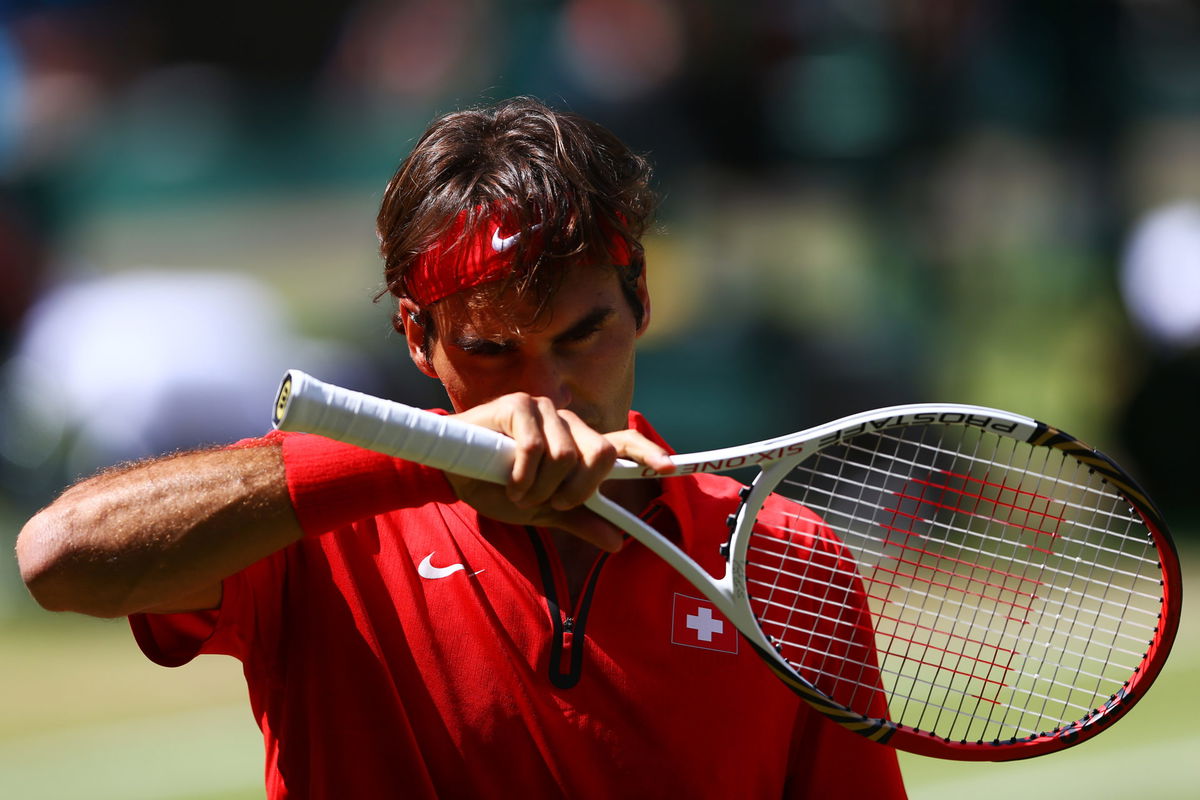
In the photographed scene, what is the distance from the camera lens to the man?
7.32 ft

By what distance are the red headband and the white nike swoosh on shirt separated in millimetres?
535

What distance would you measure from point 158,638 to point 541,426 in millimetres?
782

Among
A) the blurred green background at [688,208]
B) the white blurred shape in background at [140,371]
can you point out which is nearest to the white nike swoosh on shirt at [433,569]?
the blurred green background at [688,208]

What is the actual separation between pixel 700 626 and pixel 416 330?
88cm

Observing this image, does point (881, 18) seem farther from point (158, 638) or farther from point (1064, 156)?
point (158, 638)

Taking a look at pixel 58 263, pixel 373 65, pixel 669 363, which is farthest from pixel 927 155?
pixel 58 263

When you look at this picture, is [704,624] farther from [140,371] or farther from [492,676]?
[140,371]

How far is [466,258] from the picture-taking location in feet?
9.20

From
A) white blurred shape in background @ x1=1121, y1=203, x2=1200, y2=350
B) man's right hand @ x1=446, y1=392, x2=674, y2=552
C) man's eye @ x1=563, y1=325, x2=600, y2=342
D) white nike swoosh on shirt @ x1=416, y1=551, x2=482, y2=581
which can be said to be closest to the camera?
man's right hand @ x1=446, y1=392, x2=674, y2=552

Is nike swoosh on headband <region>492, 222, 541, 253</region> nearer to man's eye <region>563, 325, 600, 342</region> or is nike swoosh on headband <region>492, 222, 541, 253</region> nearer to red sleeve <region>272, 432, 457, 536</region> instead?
man's eye <region>563, 325, 600, 342</region>

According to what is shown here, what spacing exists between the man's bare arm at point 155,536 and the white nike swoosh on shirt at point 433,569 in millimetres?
468

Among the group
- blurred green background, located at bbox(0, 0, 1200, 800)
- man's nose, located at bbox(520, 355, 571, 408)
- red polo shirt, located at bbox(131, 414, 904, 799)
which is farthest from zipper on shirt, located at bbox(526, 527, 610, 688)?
blurred green background, located at bbox(0, 0, 1200, 800)

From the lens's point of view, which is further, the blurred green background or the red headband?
the blurred green background

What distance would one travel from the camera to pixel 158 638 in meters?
2.44
